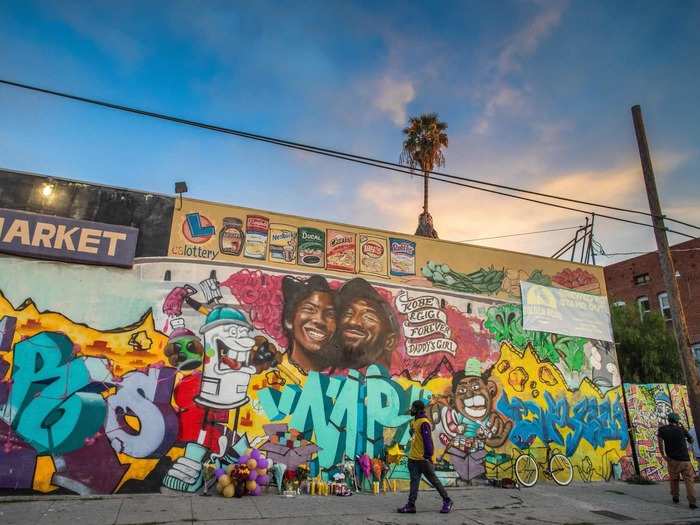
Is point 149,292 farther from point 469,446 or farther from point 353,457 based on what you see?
point 469,446

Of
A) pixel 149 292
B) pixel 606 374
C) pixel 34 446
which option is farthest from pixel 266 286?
pixel 606 374

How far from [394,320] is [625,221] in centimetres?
633

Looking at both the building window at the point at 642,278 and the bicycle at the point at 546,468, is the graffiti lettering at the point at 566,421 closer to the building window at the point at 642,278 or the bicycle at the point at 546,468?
the bicycle at the point at 546,468

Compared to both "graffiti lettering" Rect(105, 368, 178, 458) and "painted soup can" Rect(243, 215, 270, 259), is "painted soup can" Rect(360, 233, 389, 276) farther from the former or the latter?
"graffiti lettering" Rect(105, 368, 178, 458)

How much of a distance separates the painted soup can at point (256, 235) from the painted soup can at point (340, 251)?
5.00 feet

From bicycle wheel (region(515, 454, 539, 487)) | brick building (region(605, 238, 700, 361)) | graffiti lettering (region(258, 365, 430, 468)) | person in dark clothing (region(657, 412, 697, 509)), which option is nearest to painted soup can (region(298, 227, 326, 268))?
graffiti lettering (region(258, 365, 430, 468))

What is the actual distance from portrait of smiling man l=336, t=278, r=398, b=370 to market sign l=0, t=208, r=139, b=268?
4.74 metres

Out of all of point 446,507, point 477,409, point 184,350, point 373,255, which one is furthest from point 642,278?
point 184,350

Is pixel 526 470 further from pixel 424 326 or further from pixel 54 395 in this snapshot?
pixel 54 395

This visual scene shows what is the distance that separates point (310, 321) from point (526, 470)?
21.2 ft

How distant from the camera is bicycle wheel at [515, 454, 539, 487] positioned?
446 inches

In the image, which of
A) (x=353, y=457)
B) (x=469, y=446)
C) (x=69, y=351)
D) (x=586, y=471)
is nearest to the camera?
(x=69, y=351)

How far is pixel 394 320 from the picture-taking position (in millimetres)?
11469

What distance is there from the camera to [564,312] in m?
13.7
